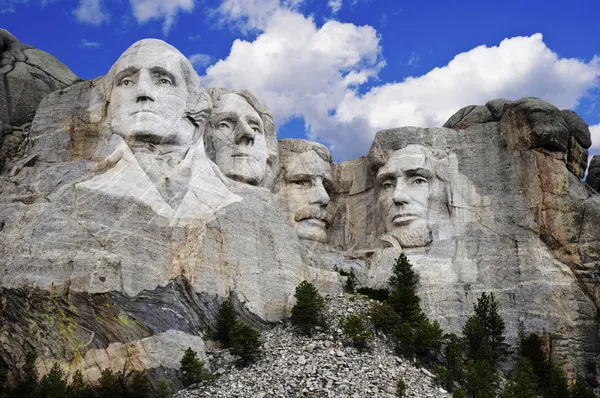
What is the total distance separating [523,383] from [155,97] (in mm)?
14870

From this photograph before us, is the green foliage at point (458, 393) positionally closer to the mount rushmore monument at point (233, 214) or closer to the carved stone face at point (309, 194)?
the mount rushmore monument at point (233, 214)

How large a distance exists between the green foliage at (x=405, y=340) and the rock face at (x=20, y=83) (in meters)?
14.3

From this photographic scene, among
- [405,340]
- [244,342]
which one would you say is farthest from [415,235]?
[244,342]

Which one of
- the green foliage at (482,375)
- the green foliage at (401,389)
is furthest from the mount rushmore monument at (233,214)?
the green foliage at (401,389)

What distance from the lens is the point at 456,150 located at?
43.2 meters

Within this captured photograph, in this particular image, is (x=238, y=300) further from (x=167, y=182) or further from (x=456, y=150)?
(x=456, y=150)

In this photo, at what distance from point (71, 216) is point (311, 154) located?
1257 cm

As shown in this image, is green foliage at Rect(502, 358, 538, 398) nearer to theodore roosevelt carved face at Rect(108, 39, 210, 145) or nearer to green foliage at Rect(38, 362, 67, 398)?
green foliage at Rect(38, 362, 67, 398)

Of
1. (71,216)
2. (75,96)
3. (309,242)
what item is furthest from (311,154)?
(71,216)

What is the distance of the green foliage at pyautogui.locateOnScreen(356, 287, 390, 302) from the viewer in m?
39.6

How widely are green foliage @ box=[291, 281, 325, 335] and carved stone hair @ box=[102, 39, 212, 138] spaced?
724 cm

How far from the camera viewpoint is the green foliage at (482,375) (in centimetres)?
3491

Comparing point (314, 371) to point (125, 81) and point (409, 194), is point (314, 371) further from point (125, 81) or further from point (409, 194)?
point (125, 81)

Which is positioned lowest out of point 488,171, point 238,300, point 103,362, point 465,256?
point 103,362
